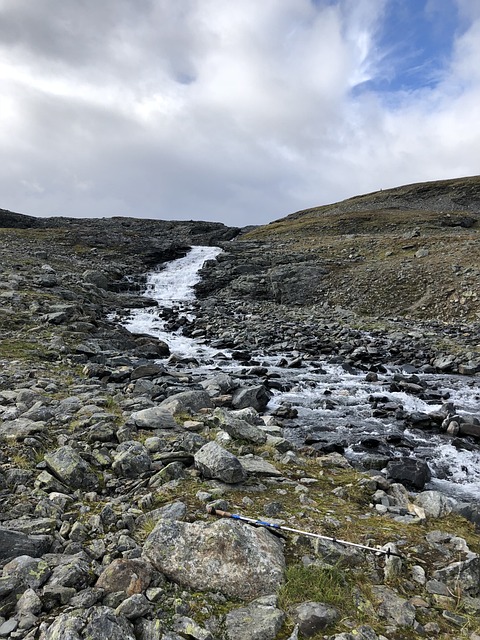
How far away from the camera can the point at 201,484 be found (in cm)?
570

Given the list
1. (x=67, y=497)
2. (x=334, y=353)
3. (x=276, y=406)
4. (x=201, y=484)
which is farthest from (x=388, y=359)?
(x=67, y=497)

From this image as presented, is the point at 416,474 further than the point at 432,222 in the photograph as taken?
No

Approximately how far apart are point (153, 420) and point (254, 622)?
500cm

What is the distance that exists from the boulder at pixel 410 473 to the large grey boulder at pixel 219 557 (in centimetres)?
497

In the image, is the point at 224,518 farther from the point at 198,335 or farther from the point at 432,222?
the point at 432,222

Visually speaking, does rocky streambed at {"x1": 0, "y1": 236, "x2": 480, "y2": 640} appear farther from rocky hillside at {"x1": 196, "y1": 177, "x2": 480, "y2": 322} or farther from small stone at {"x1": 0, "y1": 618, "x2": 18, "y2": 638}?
rocky hillside at {"x1": 196, "y1": 177, "x2": 480, "y2": 322}

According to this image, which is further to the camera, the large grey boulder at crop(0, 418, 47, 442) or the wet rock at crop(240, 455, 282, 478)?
the large grey boulder at crop(0, 418, 47, 442)

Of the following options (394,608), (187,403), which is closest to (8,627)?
(394,608)

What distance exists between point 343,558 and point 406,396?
11.6 m

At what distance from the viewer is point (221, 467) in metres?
5.91

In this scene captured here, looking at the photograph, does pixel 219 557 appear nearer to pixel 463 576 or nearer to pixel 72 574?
pixel 72 574

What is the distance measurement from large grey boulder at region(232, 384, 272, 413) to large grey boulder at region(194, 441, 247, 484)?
611 centimetres

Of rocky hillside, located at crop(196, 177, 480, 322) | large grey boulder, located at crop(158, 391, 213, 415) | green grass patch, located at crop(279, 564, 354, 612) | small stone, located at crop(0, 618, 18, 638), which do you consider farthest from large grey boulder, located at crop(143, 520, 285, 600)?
rocky hillside, located at crop(196, 177, 480, 322)

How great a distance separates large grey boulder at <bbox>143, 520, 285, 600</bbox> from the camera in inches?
150
